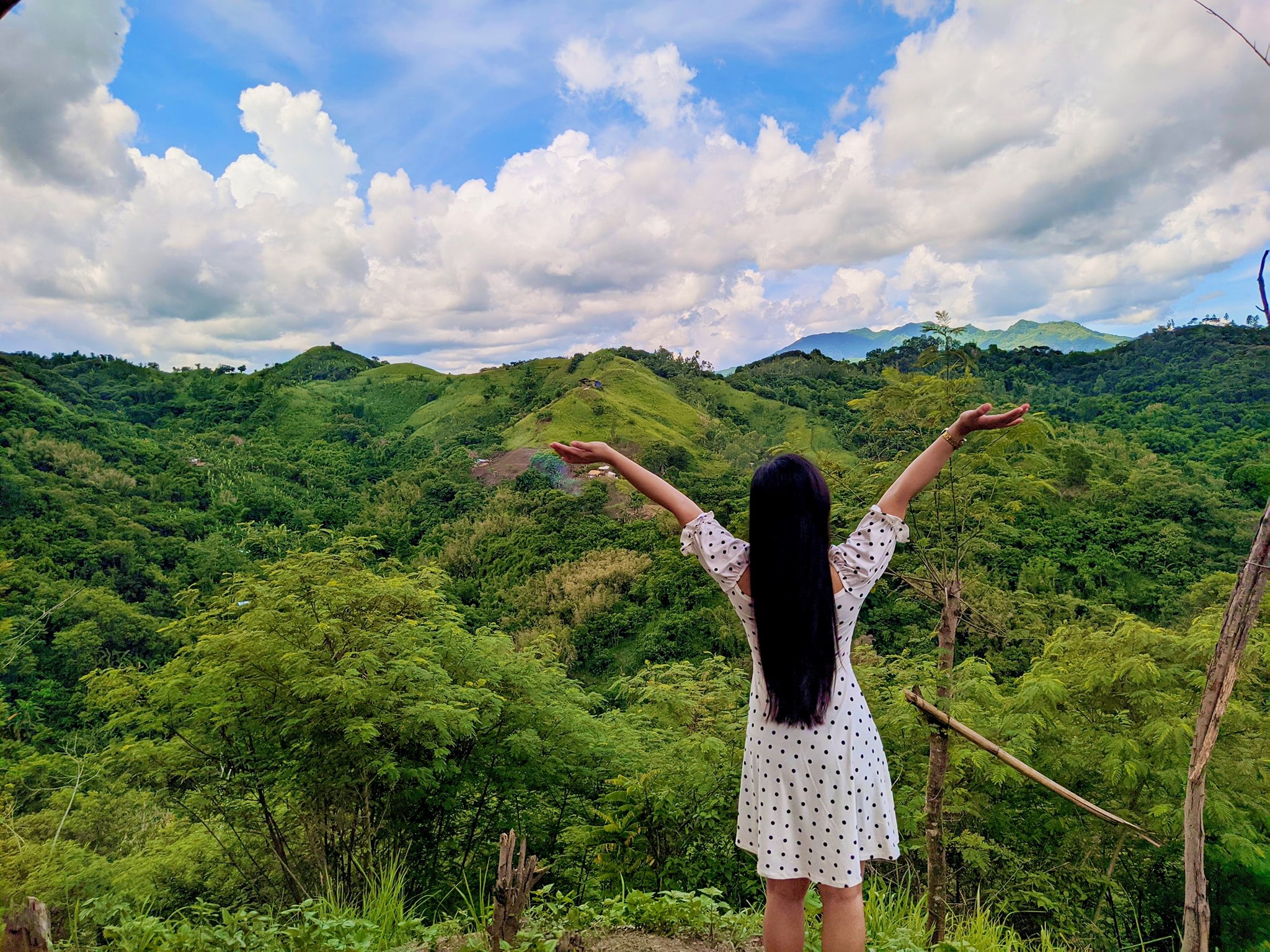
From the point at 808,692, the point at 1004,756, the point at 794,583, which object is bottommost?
the point at 1004,756

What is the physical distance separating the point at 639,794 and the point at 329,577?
322 centimetres

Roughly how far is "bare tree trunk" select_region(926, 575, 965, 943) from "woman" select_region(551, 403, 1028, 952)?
1.12 m

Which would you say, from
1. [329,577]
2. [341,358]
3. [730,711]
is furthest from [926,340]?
[341,358]

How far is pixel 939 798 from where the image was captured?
2754mm

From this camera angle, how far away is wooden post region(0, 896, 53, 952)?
189 centimetres

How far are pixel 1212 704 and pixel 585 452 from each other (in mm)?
2169

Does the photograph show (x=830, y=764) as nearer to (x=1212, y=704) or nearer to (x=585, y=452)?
(x=585, y=452)

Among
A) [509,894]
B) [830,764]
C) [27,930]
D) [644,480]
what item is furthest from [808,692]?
[27,930]

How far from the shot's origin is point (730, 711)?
563 cm

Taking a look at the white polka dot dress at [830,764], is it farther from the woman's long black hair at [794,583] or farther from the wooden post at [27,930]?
the wooden post at [27,930]

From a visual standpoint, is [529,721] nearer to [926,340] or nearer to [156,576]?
[926,340]

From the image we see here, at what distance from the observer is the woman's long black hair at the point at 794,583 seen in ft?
5.40

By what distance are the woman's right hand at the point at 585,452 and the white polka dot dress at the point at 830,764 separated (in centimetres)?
35

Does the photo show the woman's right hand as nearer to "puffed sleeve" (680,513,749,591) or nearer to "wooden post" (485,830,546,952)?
"puffed sleeve" (680,513,749,591)
